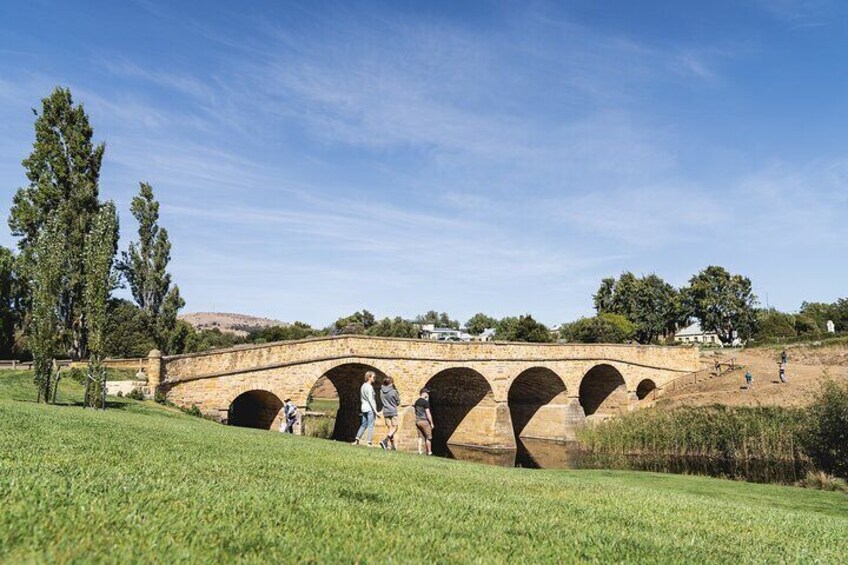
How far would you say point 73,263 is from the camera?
30.8 meters

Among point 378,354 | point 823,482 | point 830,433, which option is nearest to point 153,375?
point 378,354

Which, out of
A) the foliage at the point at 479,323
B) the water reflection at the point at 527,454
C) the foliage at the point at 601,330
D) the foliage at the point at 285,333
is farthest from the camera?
the foliage at the point at 479,323

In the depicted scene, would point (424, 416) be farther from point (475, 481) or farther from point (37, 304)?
point (37, 304)

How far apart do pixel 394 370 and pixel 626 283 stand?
6587 centimetres

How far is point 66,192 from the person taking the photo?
3167 centimetres

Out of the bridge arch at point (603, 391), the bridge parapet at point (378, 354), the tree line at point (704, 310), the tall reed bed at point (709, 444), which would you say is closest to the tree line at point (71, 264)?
the bridge parapet at point (378, 354)

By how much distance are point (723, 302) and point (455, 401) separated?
62.7m

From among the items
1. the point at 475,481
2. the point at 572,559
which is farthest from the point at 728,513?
the point at 572,559

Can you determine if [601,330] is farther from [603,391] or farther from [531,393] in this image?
[531,393]

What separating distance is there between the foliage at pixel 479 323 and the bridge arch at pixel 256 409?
7792cm

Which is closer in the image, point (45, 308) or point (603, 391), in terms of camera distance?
point (45, 308)

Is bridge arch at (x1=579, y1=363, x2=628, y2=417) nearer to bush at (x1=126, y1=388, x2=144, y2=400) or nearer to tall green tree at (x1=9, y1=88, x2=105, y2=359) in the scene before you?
bush at (x1=126, y1=388, x2=144, y2=400)

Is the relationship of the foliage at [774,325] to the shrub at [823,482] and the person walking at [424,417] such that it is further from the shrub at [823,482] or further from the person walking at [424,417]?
the person walking at [424,417]

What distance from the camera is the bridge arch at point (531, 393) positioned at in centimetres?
3716
